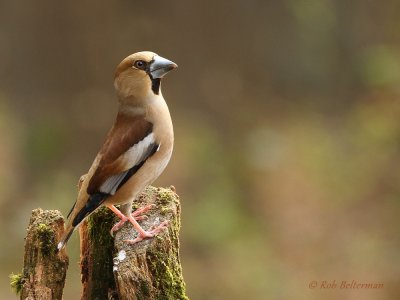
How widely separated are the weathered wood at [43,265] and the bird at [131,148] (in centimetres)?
20

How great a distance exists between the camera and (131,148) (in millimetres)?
5805

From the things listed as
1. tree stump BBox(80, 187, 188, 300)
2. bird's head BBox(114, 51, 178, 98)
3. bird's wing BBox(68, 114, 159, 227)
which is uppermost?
bird's head BBox(114, 51, 178, 98)

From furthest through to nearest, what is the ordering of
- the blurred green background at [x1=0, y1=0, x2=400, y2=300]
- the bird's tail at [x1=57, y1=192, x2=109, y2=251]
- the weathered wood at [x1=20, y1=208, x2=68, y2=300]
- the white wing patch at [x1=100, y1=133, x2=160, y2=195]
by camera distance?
the blurred green background at [x1=0, y1=0, x2=400, y2=300], the white wing patch at [x1=100, y1=133, x2=160, y2=195], the bird's tail at [x1=57, y1=192, x2=109, y2=251], the weathered wood at [x1=20, y1=208, x2=68, y2=300]

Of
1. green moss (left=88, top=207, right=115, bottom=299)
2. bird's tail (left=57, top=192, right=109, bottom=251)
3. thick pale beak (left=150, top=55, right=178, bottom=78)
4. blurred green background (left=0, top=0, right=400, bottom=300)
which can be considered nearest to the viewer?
bird's tail (left=57, top=192, right=109, bottom=251)

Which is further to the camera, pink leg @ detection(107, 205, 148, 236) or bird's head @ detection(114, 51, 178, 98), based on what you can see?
bird's head @ detection(114, 51, 178, 98)

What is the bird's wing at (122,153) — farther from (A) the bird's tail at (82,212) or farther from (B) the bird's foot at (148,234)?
(B) the bird's foot at (148,234)

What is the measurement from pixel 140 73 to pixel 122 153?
1.94 feet

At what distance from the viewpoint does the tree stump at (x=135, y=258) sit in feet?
16.8

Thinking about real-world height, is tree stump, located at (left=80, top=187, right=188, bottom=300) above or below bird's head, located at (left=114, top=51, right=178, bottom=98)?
below

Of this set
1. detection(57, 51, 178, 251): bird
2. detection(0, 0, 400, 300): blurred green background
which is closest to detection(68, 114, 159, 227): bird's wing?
detection(57, 51, 178, 251): bird

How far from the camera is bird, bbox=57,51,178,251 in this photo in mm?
5672

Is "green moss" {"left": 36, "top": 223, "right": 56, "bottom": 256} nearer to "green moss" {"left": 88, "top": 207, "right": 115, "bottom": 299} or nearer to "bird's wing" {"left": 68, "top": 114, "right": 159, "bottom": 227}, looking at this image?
"bird's wing" {"left": 68, "top": 114, "right": 159, "bottom": 227}

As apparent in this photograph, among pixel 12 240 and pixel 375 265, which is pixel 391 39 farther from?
pixel 12 240

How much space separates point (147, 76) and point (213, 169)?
5.80 meters
